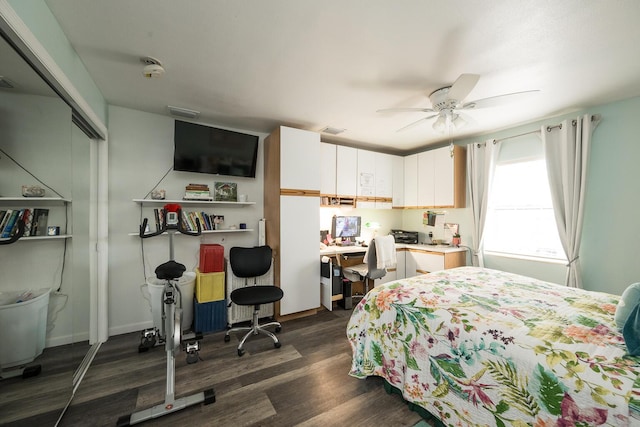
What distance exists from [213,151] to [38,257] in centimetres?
185

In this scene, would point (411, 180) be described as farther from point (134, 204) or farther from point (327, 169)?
point (134, 204)

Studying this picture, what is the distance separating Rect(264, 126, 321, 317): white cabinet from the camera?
3.08 meters

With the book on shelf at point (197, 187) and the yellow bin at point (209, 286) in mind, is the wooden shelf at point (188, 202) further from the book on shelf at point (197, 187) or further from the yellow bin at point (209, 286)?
the yellow bin at point (209, 286)

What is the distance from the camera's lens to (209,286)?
8.95 ft

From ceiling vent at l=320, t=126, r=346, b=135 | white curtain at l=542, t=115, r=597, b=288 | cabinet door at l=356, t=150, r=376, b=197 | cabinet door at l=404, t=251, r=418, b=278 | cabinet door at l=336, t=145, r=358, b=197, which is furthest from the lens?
cabinet door at l=356, t=150, r=376, b=197

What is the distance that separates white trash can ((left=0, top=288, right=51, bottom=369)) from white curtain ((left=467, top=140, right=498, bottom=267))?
184 inches

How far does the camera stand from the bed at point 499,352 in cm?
98

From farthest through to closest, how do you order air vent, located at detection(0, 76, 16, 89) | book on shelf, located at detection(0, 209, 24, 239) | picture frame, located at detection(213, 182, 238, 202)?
picture frame, located at detection(213, 182, 238, 202), book on shelf, located at detection(0, 209, 24, 239), air vent, located at detection(0, 76, 16, 89)

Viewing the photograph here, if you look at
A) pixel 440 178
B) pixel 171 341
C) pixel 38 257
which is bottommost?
pixel 171 341

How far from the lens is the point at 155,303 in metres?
2.51

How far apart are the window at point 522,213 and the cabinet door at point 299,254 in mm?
2621

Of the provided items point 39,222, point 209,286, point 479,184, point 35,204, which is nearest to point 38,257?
point 39,222

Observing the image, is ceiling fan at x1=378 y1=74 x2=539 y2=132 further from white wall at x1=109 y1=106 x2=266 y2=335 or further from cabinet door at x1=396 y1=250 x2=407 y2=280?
white wall at x1=109 y1=106 x2=266 y2=335

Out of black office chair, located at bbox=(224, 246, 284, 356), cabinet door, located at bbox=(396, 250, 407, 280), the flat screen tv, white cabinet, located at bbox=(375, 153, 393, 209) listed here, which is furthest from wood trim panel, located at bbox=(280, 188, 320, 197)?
cabinet door, located at bbox=(396, 250, 407, 280)
